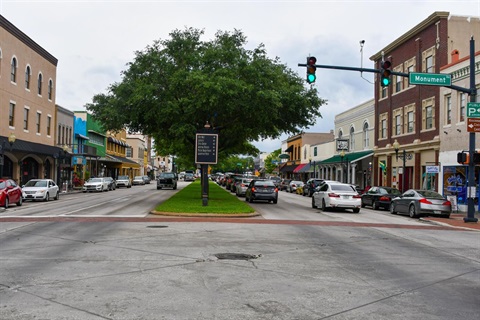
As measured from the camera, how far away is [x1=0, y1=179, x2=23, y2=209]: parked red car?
23.6 m

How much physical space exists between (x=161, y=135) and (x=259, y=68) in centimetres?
845

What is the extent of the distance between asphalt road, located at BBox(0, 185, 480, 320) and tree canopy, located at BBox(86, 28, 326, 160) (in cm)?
1079

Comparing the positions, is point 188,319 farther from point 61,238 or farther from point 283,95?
point 283,95

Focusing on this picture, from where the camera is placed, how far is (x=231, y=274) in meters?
8.48

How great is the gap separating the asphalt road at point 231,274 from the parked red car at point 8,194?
9.64 m

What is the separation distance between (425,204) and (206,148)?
35.1 ft

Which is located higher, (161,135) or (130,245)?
(161,135)

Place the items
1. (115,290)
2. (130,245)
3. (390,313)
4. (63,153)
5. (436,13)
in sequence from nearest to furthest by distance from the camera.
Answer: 1. (390,313)
2. (115,290)
3. (130,245)
4. (436,13)
5. (63,153)

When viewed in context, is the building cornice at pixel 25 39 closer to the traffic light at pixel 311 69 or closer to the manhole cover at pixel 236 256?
the traffic light at pixel 311 69

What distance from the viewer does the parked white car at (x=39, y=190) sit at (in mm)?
30062

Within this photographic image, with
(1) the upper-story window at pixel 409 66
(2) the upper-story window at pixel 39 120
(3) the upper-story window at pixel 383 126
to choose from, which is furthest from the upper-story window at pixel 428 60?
(2) the upper-story window at pixel 39 120

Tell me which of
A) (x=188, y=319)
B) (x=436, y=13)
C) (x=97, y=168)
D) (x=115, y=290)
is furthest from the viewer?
(x=97, y=168)

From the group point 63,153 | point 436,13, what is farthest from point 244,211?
point 63,153

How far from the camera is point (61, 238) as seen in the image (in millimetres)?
12859
